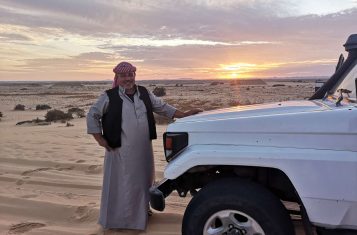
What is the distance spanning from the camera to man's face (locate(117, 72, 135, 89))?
206 inches

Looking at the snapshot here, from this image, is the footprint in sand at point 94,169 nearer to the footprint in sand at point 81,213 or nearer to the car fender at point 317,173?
the footprint in sand at point 81,213

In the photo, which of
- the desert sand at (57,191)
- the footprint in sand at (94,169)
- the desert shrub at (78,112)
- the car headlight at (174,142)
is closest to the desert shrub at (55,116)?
the desert shrub at (78,112)

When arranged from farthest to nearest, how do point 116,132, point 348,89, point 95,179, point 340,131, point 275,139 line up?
point 95,179 → point 116,132 → point 348,89 → point 275,139 → point 340,131

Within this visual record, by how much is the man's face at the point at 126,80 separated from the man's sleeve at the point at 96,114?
0.74 ft

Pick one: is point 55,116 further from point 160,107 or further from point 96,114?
point 96,114

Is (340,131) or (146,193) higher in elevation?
(340,131)

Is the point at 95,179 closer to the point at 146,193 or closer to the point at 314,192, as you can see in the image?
the point at 146,193

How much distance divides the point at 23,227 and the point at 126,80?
2.03m

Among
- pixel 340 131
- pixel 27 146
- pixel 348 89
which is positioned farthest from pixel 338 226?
pixel 27 146

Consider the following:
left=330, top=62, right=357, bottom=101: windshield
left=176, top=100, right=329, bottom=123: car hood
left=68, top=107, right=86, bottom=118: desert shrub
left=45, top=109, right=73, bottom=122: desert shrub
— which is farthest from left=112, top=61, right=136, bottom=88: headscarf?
left=68, top=107, right=86, bottom=118: desert shrub

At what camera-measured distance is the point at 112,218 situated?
525 cm

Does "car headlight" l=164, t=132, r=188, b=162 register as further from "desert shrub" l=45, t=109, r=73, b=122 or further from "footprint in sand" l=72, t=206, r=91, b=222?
"desert shrub" l=45, t=109, r=73, b=122

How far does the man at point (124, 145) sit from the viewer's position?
5.15m

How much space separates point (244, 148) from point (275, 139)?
0.81 feet
